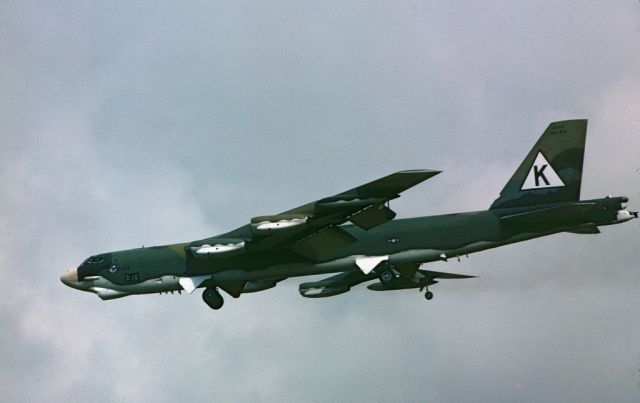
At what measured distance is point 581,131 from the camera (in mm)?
57656

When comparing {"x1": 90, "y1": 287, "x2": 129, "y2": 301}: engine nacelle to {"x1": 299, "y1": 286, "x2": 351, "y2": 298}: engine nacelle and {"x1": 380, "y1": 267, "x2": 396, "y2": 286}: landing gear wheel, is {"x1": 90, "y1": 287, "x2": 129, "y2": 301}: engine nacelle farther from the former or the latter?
{"x1": 380, "y1": 267, "x2": 396, "y2": 286}: landing gear wheel

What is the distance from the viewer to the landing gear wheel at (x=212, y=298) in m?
58.2

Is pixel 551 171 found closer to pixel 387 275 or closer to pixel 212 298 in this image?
pixel 387 275

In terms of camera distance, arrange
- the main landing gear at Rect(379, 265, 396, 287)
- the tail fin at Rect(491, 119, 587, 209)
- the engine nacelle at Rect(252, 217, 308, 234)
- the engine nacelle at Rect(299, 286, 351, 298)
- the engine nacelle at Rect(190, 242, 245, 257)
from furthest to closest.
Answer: the engine nacelle at Rect(299, 286, 351, 298) < the main landing gear at Rect(379, 265, 396, 287) < the tail fin at Rect(491, 119, 587, 209) < the engine nacelle at Rect(190, 242, 245, 257) < the engine nacelle at Rect(252, 217, 308, 234)

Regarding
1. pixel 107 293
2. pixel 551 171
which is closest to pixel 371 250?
pixel 551 171

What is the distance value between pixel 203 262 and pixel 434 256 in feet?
38.4

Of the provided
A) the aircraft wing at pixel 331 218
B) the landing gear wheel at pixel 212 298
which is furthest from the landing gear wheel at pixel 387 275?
the landing gear wheel at pixel 212 298

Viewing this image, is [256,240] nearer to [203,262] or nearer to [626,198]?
[203,262]

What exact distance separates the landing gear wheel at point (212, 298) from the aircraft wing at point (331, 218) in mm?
4294

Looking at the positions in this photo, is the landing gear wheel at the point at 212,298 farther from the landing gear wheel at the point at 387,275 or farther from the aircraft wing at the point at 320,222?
the landing gear wheel at the point at 387,275

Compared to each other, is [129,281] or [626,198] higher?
[129,281]

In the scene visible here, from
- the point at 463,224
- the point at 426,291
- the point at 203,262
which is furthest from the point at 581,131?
the point at 203,262

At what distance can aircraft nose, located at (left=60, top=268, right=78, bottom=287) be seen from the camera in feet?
194

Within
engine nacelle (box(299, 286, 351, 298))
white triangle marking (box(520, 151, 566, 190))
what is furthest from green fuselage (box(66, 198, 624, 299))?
engine nacelle (box(299, 286, 351, 298))
